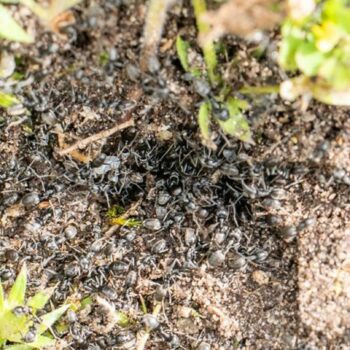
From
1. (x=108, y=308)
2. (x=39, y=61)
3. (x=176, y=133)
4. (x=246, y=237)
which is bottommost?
(x=108, y=308)

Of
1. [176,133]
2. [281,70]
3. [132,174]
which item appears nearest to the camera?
[281,70]

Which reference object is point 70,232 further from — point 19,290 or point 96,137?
point 96,137

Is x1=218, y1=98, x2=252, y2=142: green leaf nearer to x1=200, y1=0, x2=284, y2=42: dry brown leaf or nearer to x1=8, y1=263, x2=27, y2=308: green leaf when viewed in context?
x1=200, y1=0, x2=284, y2=42: dry brown leaf

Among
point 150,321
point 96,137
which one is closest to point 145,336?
point 150,321

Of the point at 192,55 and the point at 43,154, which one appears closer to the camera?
the point at 192,55

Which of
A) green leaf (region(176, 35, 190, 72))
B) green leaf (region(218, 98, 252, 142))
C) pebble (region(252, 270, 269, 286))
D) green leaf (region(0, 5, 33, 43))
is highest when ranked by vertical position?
green leaf (region(0, 5, 33, 43))

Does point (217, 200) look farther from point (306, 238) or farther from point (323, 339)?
point (323, 339)

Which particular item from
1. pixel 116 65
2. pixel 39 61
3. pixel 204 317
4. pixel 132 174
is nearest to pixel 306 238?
pixel 204 317

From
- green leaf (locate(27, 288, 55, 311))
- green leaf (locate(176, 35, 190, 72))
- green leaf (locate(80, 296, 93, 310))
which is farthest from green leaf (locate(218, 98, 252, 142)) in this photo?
green leaf (locate(27, 288, 55, 311))
